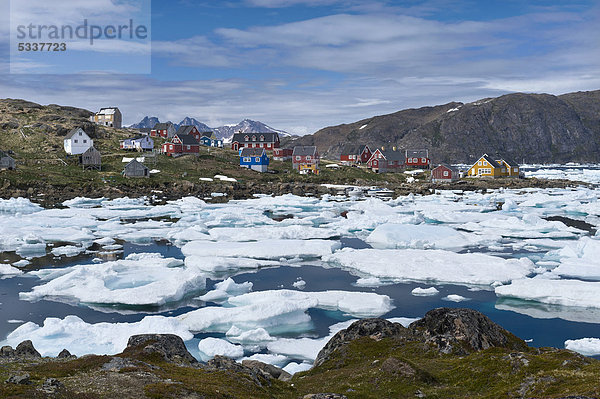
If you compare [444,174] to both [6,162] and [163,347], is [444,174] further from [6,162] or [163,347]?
[163,347]

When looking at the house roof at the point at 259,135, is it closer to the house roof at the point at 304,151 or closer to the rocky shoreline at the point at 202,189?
the house roof at the point at 304,151

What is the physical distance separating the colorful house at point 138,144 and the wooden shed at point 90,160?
18.1m

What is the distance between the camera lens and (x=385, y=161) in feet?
427

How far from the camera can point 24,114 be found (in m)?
124

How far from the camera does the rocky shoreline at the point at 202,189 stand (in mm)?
79250

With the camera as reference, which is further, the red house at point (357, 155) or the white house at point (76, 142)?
the red house at point (357, 155)

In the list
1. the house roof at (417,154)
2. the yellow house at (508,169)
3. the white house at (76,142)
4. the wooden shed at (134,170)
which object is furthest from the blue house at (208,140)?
the yellow house at (508,169)

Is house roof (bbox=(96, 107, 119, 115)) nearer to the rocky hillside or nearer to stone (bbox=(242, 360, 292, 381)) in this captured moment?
the rocky hillside

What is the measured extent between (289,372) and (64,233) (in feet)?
117

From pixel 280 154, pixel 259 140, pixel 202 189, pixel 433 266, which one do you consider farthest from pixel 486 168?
pixel 433 266

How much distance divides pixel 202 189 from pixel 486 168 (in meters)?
76.7

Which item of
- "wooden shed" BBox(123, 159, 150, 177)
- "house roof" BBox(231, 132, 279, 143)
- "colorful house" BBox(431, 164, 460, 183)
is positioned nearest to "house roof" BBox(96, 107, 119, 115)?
"house roof" BBox(231, 132, 279, 143)

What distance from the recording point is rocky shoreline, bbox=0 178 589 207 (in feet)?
260

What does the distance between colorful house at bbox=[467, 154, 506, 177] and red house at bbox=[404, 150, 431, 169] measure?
49.4 ft
